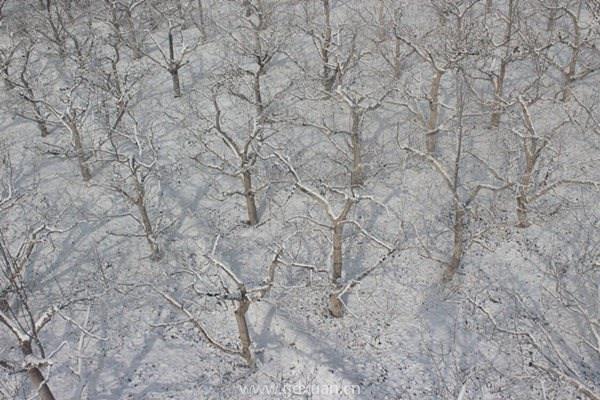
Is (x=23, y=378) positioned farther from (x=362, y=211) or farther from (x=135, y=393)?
(x=362, y=211)

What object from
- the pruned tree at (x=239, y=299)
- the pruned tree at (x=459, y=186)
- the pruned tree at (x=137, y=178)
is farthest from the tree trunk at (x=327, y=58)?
the pruned tree at (x=239, y=299)

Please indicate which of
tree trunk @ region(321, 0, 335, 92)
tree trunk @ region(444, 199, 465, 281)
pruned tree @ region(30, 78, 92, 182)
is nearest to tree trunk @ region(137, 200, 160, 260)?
pruned tree @ region(30, 78, 92, 182)

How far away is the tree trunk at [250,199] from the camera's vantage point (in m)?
18.9

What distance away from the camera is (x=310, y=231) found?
19984 millimetres

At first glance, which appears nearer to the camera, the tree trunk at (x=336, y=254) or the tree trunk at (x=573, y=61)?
the tree trunk at (x=336, y=254)

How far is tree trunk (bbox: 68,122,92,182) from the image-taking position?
773 inches

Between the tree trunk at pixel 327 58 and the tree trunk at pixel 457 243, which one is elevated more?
the tree trunk at pixel 327 58

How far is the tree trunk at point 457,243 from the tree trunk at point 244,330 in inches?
265

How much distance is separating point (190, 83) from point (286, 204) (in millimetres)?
10490

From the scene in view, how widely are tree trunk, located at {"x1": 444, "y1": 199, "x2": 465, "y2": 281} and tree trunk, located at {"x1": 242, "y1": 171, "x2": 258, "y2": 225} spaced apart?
7180 mm

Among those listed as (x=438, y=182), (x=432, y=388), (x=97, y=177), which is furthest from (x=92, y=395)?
(x=438, y=182)

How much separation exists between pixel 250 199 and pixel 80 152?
722 cm

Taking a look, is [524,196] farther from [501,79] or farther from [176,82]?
[176,82]

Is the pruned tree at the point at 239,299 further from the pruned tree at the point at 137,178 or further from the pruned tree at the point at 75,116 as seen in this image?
the pruned tree at the point at 75,116
